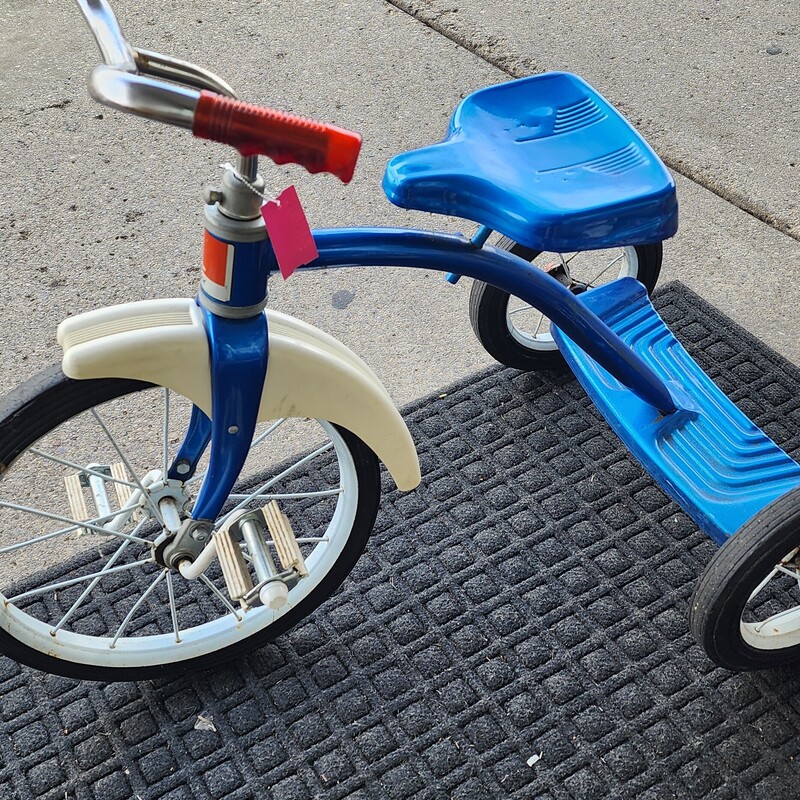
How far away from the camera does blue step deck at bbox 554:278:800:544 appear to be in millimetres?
1616

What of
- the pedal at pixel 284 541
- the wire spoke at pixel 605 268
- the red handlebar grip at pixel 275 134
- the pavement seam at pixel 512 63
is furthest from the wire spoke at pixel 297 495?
the pavement seam at pixel 512 63

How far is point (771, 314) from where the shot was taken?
2.30m

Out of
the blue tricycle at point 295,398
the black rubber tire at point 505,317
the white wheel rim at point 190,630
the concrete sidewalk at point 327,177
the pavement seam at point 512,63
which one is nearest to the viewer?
the blue tricycle at point 295,398

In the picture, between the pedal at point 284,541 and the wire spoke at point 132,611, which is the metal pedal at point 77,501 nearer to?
the wire spoke at point 132,611

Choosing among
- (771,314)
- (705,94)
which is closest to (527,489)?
(771,314)

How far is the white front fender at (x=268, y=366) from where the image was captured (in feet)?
3.98

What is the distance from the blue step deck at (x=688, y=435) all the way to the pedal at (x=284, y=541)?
621 mm

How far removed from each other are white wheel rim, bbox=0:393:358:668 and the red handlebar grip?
0.53 m

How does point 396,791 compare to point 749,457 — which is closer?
point 396,791

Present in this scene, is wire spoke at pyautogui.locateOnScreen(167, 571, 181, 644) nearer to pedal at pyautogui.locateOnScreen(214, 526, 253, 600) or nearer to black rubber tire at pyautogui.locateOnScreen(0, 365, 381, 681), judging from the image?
black rubber tire at pyautogui.locateOnScreen(0, 365, 381, 681)

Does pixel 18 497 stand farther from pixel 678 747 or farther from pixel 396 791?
pixel 678 747

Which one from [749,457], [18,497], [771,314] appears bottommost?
[18,497]

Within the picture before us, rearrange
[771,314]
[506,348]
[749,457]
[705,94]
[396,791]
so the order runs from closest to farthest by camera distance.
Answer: [396,791] < [749,457] < [506,348] < [771,314] < [705,94]

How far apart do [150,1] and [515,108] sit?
211 centimetres
